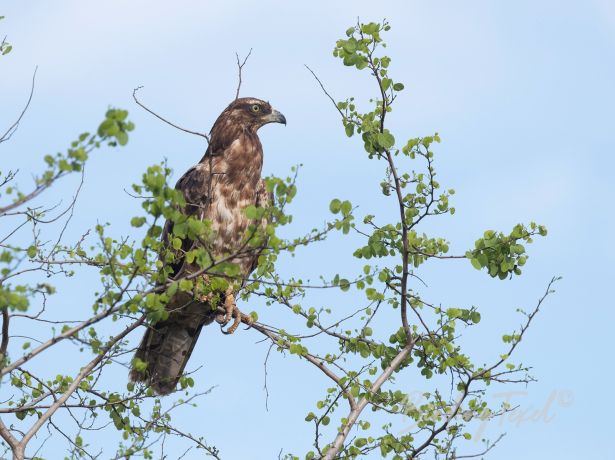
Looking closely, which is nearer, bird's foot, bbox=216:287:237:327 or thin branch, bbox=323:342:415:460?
thin branch, bbox=323:342:415:460

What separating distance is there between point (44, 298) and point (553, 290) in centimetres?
366

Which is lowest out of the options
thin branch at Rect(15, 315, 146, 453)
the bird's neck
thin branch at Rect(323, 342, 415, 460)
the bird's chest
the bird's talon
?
thin branch at Rect(15, 315, 146, 453)

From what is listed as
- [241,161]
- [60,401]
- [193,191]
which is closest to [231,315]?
[193,191]

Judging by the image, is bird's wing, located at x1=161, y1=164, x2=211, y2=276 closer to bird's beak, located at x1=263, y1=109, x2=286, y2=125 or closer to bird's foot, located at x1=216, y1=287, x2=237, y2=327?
bird's foot, located at x1=216, y1=287, x2=237, y2=327

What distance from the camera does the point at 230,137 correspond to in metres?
9.40

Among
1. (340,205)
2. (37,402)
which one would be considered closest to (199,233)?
(340,205)

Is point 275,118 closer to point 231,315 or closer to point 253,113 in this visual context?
point 253,113

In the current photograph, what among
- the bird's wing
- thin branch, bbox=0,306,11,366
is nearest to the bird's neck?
the bird's wing

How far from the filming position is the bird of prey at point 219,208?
8.73m

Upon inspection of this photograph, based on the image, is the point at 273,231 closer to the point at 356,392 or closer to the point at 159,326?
the point at 356,392

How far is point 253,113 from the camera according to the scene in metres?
9.70

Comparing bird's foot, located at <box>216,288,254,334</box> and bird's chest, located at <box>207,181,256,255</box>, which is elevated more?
bird's chest, located at <box>207,181,256,255</box>

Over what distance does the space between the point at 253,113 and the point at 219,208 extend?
1.36 meters

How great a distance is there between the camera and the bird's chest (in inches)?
343
